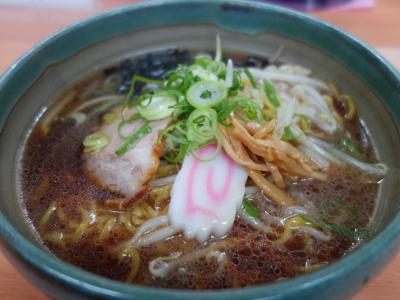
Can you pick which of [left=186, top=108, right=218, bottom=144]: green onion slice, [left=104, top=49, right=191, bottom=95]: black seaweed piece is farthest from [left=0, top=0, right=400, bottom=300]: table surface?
[left=186, top=108, right=218, bottom=144]: green onion slice

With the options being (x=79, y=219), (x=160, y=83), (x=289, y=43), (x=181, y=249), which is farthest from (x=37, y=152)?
(x=289, y=43)

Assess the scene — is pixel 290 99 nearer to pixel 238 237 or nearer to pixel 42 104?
pixel 238 237

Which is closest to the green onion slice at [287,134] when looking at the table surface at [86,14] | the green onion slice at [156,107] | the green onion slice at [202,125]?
the green onion slice at [202,125]

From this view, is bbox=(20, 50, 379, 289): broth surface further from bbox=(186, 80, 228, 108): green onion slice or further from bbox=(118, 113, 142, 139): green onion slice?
bbox=(186, 80, 228, 108): green onion slice

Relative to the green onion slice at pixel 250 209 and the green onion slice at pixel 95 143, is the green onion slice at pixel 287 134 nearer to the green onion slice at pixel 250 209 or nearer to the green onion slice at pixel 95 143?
the green onion slice at pixel 250 209

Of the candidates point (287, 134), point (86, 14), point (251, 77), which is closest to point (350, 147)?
point (287, 134)

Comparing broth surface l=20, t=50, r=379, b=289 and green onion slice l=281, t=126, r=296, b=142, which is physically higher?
green onion slice l=281, t=126, r=296, b=142
